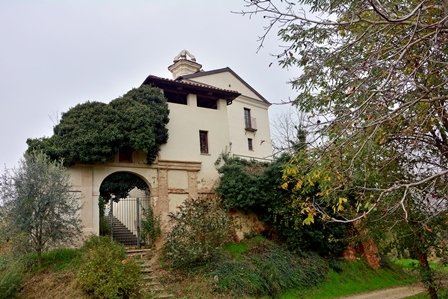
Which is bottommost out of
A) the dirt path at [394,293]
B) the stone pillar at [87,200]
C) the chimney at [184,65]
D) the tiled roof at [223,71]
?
the dirt path at [394,293]

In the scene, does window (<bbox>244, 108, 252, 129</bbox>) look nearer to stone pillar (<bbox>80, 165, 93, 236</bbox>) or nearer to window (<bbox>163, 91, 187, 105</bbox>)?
window (<bbox>163, 91, 187, 105</bbox>)

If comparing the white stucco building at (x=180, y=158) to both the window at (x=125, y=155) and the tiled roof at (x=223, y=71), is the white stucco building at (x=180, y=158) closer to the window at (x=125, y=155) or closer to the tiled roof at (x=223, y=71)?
the window at (x=125, y=155)

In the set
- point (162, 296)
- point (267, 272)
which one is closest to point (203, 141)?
point (267, 272)

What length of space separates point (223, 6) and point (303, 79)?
2.00 meters

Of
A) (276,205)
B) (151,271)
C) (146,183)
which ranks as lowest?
(151,271)

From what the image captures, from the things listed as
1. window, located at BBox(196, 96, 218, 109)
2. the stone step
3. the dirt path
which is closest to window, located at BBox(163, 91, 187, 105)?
window, located at BBox(196, 96, 218, 109)

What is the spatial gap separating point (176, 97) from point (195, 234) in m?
8.08

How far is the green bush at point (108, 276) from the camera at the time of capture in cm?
932

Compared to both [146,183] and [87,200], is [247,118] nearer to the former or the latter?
[146,183]

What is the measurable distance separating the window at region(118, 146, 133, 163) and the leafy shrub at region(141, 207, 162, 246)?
245cm

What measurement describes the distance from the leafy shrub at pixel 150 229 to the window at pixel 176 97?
252 inches

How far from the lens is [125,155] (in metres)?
14.8

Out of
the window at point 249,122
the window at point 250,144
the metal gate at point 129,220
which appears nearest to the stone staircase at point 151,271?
the metal gate at point 129,220

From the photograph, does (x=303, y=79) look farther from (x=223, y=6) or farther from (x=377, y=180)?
(x=377, y=180)
